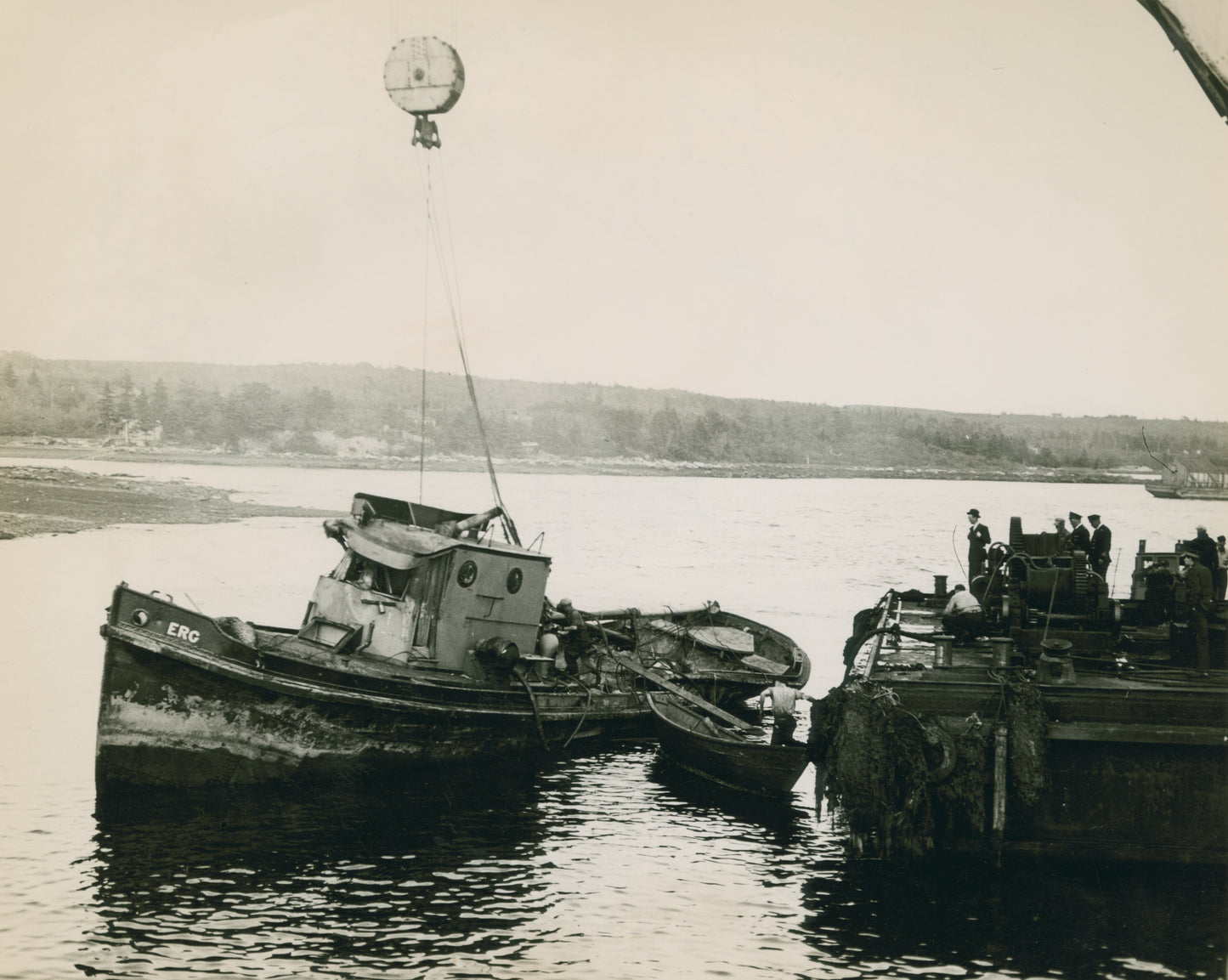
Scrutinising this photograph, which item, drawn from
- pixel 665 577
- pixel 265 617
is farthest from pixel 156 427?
pixel 665 577

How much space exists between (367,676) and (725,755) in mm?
5227

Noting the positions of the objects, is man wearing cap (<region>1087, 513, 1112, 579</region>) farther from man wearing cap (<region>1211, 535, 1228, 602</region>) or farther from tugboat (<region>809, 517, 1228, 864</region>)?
tugboat (<region>809, 517, 1228, 864</region>)

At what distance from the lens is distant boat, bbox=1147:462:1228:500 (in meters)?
32.0

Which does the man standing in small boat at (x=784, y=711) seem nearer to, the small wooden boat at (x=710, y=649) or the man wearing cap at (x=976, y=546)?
the small wooden boat at (x=710, y=649)

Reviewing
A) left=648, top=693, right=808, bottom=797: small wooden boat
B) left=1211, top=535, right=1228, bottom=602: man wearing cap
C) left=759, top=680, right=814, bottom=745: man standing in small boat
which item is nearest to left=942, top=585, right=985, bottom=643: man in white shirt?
left=759, top=680, right=814, bottom=745: man standing in small boat

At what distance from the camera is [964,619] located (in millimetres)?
14820

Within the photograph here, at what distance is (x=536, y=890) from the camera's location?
1194 cm

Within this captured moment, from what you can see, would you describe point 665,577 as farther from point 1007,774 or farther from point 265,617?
point 1007,774

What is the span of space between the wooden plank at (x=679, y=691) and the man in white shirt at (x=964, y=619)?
4083 millimetres

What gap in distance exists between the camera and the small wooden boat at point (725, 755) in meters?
→ 14.9

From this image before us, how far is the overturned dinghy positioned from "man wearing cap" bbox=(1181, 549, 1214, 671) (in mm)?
8870

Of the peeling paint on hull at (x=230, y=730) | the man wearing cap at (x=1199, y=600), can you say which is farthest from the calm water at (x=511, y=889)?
the man wearing cap at (x=1199, y=600)

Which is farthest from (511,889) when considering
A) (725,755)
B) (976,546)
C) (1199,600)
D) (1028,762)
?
(976,546)

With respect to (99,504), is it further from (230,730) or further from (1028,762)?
(1028,762)
